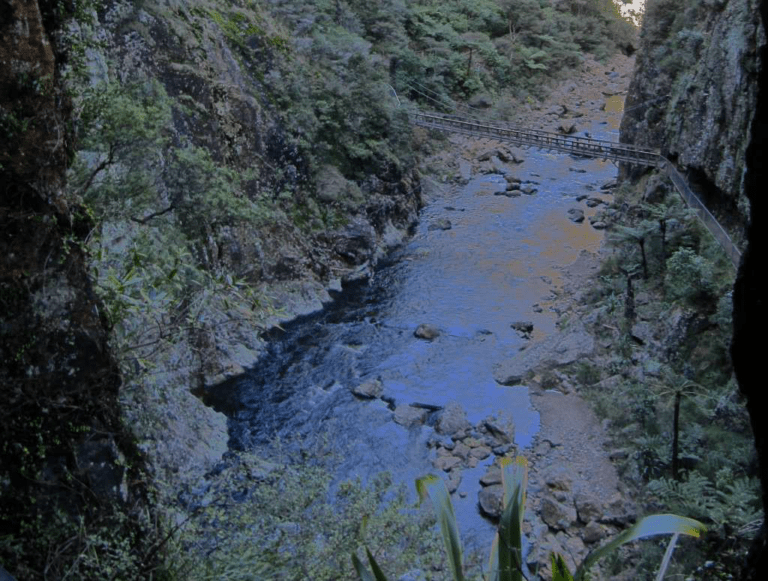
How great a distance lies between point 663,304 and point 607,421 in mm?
2521

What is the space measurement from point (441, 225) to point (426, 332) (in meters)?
5.82

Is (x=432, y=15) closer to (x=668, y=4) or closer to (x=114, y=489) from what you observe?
(x=668, y=4)

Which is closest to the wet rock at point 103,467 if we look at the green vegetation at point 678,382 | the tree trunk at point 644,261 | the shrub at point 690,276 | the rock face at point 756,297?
the rock face at point 756,297

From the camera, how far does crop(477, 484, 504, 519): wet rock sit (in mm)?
9305

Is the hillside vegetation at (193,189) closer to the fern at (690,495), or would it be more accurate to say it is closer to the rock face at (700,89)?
the fern at (690,495)

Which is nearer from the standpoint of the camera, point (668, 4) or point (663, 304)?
point (663, 304)

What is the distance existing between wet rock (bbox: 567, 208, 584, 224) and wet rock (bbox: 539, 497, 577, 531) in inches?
434

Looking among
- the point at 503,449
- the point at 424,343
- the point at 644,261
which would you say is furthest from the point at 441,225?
the point at 503,449

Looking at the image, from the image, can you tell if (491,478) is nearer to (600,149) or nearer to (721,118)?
(721,118)

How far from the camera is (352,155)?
714 inches

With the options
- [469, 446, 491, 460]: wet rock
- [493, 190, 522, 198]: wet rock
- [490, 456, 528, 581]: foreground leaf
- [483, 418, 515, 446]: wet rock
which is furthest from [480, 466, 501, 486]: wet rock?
[493, 190, 522, 198]: wet rock

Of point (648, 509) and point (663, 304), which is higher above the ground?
point (663, 304)

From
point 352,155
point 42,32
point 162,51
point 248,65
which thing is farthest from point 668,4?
point 42,32

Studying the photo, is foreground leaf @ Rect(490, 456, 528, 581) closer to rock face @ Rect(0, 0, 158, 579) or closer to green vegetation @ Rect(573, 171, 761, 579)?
rock face @ Rect(0, 0, 158, 579)
